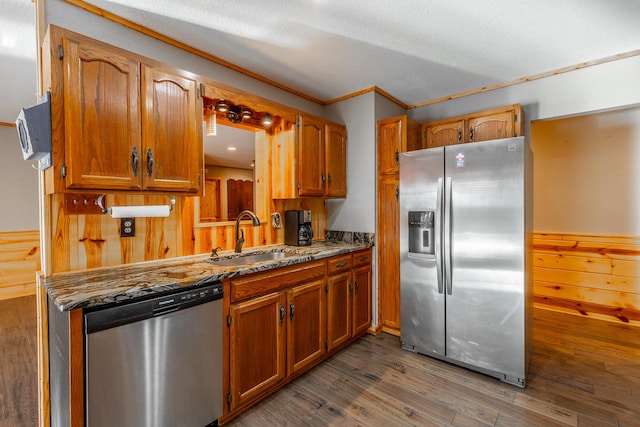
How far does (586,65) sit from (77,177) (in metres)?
3.82

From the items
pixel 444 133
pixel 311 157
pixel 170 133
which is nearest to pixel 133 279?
pixel 170 133

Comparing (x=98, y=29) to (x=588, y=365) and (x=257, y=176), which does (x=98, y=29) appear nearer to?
(x=257, y=176)

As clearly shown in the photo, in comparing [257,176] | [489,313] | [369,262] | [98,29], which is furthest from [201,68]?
[489,313]

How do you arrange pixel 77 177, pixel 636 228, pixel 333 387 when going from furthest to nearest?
pixel 636 228, pixel 333 387, pixel 77 177

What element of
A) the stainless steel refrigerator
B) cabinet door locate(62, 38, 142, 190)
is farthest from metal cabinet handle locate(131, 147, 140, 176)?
the stainless steel refrigerator

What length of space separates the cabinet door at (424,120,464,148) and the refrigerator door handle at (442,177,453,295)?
2.89 ft

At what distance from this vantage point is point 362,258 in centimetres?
291

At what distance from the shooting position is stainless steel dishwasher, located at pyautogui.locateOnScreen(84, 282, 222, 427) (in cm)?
129

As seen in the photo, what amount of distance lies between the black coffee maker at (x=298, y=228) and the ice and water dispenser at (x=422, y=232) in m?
0.95

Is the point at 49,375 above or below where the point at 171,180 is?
below

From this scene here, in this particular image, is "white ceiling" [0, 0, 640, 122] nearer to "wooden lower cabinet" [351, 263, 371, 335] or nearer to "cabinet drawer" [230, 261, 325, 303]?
"cabinet drawer" [230, 261, 325, 303]

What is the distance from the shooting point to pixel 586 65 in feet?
8.36

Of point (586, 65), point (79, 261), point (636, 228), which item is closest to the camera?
point (79, 261)

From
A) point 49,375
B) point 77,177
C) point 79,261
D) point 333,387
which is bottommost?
point 333,387
